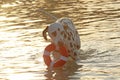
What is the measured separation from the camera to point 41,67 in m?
10.9

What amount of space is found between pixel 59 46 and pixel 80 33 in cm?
369

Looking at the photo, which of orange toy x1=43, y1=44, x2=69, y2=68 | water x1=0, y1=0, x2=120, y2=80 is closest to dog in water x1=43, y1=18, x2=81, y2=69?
orange toy x1=43, y1=44, x2=69, y2=68

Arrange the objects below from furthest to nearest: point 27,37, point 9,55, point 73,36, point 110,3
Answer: point 110,3 → point 27,37 → point 9,55 → point 73,36

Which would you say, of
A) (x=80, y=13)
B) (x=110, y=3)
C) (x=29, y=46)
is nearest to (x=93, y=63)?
(x=29, y=46)

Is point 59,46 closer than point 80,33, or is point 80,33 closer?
point 59,46

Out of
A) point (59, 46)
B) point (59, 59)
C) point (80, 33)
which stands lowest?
point (80, 33)

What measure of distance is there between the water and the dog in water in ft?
0.73

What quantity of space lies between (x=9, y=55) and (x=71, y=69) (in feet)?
6.69

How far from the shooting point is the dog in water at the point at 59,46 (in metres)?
10.5

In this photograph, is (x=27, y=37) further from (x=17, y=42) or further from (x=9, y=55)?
(x=9, y=55)

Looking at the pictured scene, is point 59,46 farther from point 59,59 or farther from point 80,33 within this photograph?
point 80,33

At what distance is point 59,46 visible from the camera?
10531 millimetres

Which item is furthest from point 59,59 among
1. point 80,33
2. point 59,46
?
point 80,33

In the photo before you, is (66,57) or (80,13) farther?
(80,13)
